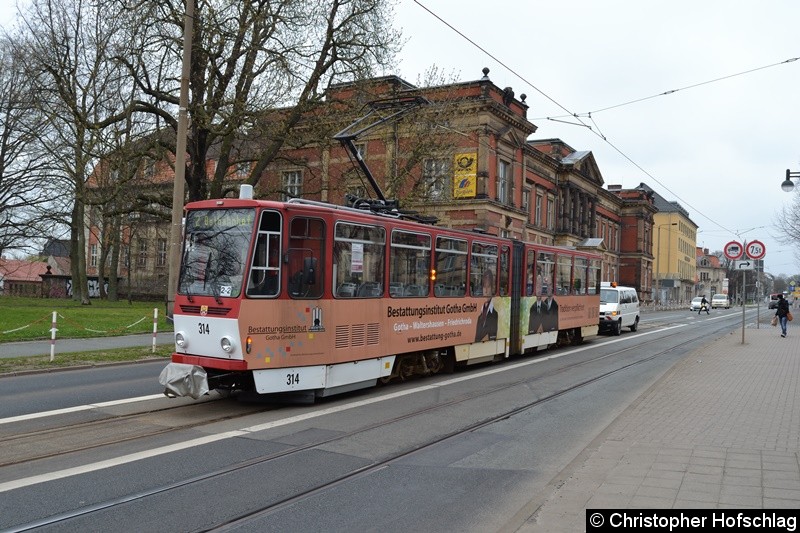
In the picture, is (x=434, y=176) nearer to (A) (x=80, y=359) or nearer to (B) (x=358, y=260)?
(A) (x=80, y=359)

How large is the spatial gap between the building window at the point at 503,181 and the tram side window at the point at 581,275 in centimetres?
2487

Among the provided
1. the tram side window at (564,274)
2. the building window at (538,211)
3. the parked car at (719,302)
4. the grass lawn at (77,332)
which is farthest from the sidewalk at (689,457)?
the parked car at (719,302)

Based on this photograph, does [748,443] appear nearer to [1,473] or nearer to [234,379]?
[234,379]

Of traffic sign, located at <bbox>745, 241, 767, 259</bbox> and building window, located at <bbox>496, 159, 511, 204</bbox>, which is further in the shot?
building window, located at <bbox>496, 159, 511, 204</bbox>

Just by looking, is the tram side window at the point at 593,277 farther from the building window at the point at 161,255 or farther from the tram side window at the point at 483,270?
the building window at the point at 161,255

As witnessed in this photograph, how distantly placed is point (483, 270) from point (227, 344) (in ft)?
25.4

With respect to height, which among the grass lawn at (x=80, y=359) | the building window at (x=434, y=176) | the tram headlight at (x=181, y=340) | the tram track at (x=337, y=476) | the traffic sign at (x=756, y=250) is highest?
the building window at (x=434, y=176)

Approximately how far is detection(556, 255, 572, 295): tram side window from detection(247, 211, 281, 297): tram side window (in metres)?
12.8

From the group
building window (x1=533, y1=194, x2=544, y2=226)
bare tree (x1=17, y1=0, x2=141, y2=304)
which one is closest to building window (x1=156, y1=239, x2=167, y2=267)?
bare tree (x1=17, y1=0, x2=141, y2=304)

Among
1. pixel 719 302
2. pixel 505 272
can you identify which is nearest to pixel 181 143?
pixel 505 272

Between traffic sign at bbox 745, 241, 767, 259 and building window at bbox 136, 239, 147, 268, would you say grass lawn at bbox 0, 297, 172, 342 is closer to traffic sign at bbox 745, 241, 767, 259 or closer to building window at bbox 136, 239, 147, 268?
traffic sign at bbox 745, 241, 767, 259

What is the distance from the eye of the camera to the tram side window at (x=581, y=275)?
73.8 feet

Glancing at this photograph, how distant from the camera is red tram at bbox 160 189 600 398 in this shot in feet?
31.9

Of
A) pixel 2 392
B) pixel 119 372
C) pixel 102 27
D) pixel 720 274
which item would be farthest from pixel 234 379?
pixel 720 274
